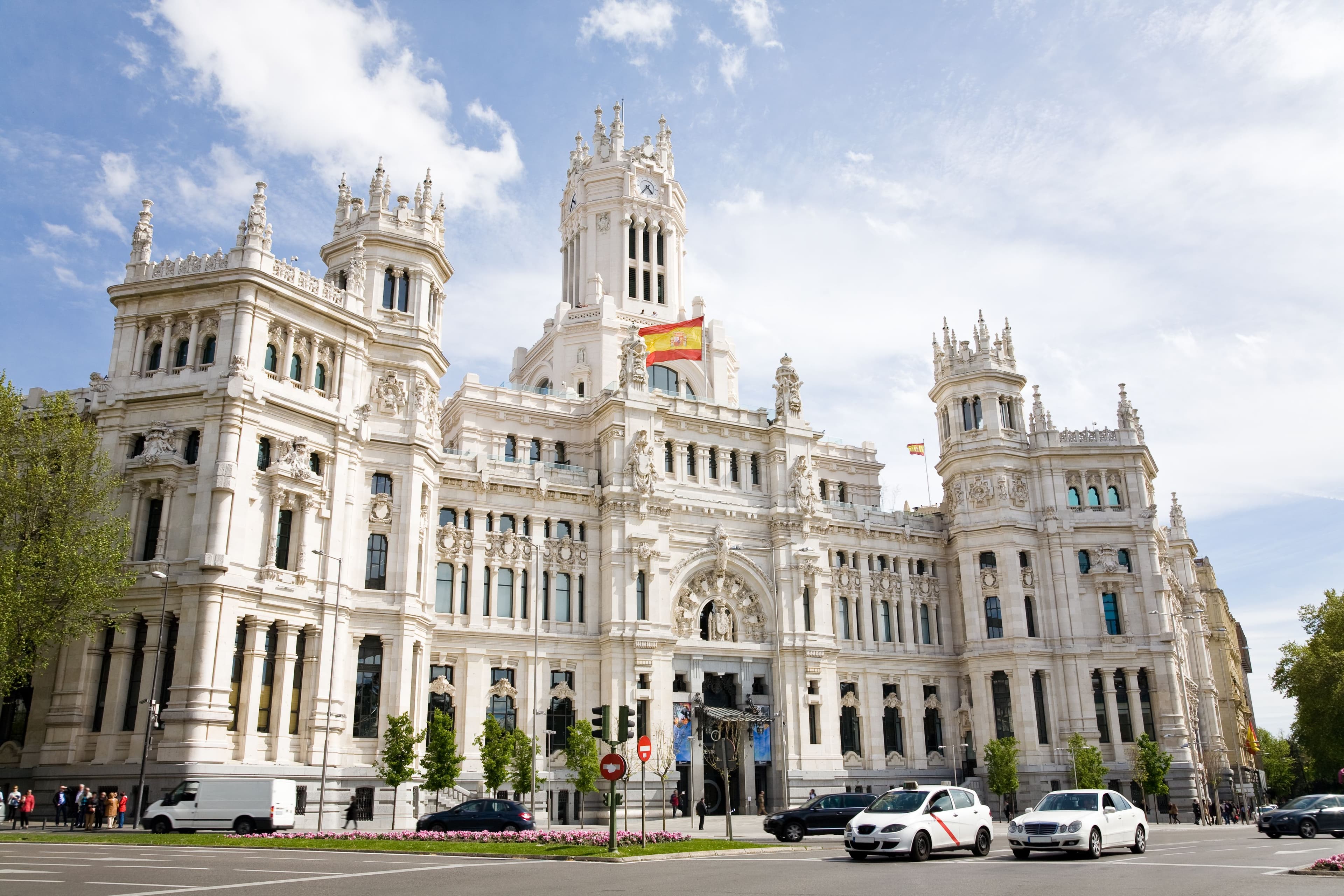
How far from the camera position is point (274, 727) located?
45.2 meters

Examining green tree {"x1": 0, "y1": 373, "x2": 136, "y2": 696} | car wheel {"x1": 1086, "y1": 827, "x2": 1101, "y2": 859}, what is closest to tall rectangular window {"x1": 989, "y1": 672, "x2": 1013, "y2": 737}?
car wheel {"x1": 1086, "y1": 827, "x2": 1101, "y2": 859}

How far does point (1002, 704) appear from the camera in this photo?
6862 centimetres

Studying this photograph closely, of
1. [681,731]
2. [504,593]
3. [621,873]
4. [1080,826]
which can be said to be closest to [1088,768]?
[681,731]

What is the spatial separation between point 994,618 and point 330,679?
4446cm

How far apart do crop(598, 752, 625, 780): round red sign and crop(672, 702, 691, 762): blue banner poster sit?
33.2 meters

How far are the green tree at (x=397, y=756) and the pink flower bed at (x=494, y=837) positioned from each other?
809 centimetres

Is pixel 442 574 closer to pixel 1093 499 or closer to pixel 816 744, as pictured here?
pixel 816 744

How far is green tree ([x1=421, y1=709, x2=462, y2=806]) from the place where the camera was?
4741 cm

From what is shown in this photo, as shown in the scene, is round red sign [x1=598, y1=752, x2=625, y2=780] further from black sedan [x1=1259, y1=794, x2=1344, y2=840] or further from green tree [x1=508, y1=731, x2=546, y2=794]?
black sedan [x1=1259, y1=794, x2=1344, y2=840]

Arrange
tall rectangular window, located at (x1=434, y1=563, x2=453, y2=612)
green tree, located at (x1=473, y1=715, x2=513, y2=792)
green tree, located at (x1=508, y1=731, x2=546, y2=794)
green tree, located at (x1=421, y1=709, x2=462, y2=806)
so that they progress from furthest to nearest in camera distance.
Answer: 1. tall rectangular window, located at (x1=434, y1=563, x2=453, y2=612)
2. green tree, located at (x1=508, y1=731, x2=546, y2=794)
3. green tree, located at (x1=473, y1=715, x2=513, y2=792)
4. green tree, located at (x1=421, y1=709, x2=462, y2=806)

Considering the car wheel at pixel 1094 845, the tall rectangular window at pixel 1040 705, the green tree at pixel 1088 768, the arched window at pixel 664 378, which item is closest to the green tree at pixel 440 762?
the car wheel at pixel 1094 845

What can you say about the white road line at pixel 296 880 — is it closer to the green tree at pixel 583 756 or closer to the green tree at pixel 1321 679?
the green tree at pixel 583 756

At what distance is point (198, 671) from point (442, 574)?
1693 cm

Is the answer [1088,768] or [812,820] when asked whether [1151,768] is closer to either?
[1088,768]
